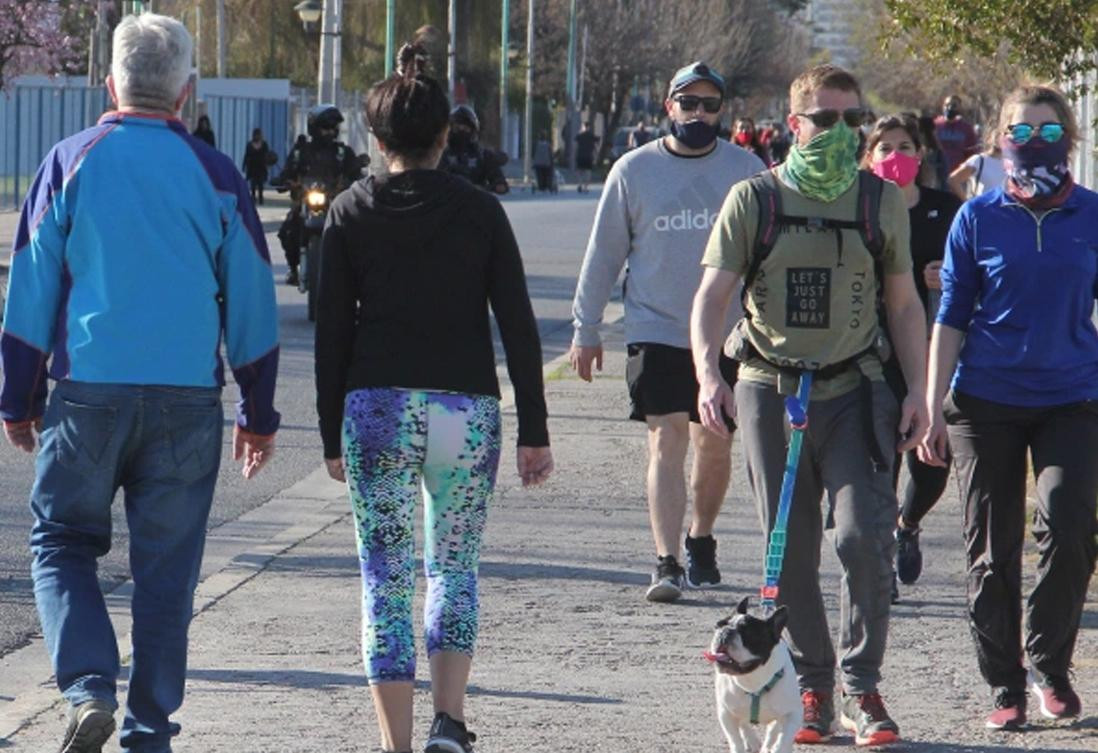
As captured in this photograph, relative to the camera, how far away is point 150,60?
5.34 m

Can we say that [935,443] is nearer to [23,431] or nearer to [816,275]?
[816,275]

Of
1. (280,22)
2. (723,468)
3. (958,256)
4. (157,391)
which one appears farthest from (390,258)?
(280,22)

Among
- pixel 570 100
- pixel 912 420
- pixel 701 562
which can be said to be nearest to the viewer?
pixel 912 420

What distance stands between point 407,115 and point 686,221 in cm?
A: 267

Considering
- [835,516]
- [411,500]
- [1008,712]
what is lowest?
[1008,712]

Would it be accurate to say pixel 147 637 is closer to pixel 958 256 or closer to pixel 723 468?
pixel 958 256

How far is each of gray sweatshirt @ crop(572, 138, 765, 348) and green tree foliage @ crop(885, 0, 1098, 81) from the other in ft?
8.14

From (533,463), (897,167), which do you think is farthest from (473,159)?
(533,463)

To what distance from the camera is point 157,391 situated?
17.4 ft

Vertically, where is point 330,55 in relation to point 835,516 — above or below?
above

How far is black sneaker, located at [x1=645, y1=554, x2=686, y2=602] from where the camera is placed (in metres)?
7.97

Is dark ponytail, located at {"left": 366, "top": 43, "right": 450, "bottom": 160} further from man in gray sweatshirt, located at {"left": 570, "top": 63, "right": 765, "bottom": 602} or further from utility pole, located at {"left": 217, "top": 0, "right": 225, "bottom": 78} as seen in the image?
utility pole, located at {"left": 217, "top": 0, "right": 225, "bottom": 78}

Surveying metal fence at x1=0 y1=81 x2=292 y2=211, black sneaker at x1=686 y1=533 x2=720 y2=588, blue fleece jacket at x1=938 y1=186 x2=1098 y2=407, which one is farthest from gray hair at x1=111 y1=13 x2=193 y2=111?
metal fence at x1=0 y1=81 x2=292 y2=211

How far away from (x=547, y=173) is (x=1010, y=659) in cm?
5371
